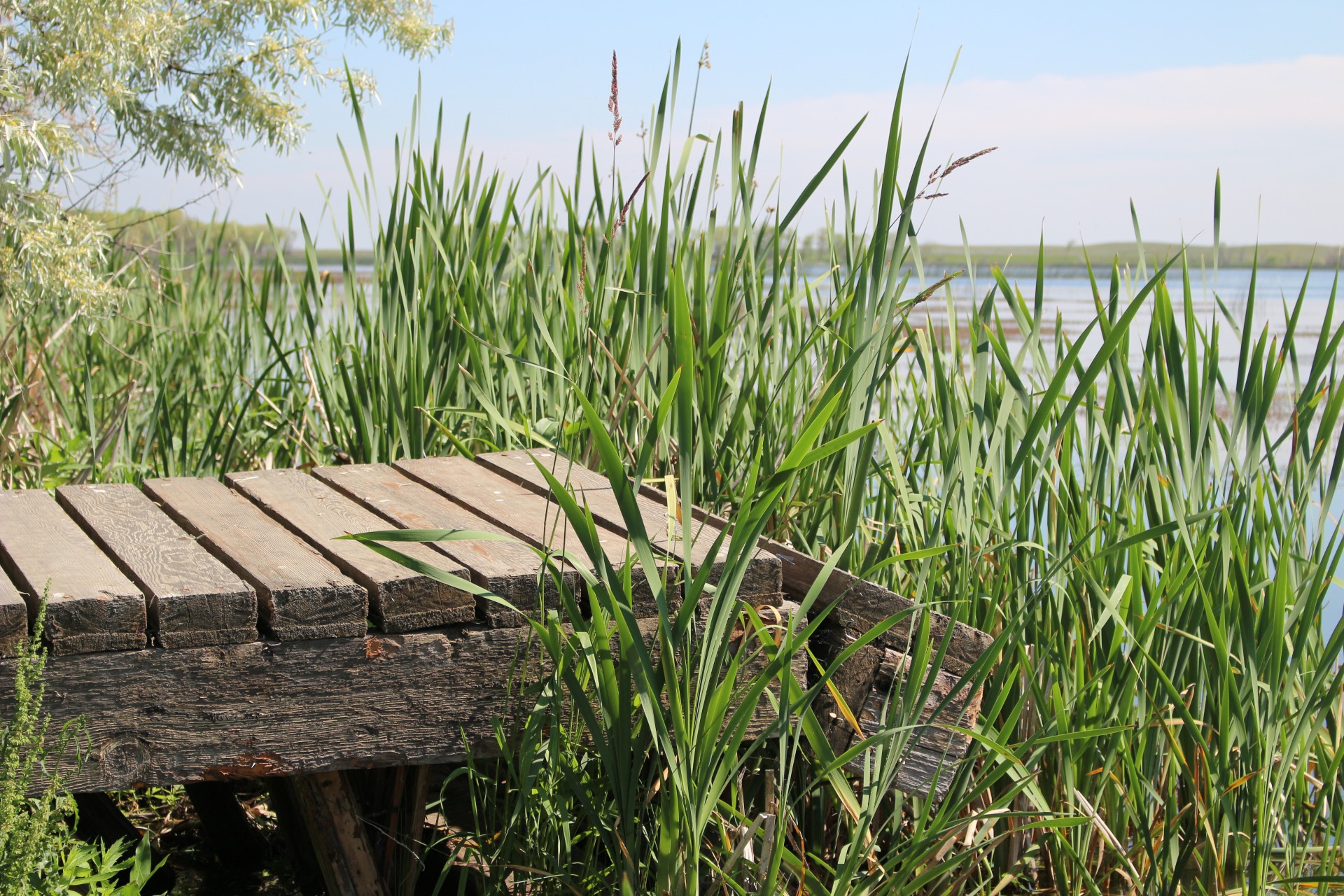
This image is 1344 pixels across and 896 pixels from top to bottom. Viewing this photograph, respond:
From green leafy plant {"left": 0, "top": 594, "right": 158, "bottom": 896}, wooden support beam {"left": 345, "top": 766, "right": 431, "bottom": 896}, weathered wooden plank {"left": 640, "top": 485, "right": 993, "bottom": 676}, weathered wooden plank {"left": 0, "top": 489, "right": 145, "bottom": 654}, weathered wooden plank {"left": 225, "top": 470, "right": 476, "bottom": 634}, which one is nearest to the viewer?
green leafy plant {"left": 0, "top": 594, "right": 158, "bottom": 896}

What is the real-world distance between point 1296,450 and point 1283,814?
0.58 meters

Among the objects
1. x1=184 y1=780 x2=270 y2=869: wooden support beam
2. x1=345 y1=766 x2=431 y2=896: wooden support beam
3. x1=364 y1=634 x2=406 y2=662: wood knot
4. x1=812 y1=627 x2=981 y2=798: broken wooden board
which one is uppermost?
x1=364 y1=634 x2=406 y2=662: wood knot

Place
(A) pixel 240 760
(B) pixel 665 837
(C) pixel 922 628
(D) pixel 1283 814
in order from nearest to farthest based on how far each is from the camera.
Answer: (B) pixel 665 837
(C) pixel 922 628
(A) pixel 240 760
(D) pixel 1283 814

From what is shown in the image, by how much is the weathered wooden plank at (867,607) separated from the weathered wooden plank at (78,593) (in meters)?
0.82

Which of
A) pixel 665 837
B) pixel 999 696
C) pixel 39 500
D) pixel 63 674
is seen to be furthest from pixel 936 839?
pixel 39 500

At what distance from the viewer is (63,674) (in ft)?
4.54

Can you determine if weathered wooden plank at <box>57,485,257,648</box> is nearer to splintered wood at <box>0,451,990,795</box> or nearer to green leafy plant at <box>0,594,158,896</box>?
splintered wood at <box>0,451,990,795</box>

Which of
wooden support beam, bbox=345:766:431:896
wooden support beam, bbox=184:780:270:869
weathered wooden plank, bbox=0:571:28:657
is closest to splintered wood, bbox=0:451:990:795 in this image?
weathered wooden plank, bbox=0:571:28:657

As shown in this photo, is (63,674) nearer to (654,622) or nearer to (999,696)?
(654,622)

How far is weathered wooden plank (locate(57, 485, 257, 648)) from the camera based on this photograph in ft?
4.57

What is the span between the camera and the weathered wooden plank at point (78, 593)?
1362mm

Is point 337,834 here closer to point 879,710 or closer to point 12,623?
point 12,623

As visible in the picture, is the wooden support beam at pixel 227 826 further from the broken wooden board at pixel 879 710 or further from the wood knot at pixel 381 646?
the broken wooden board at pixel 879 710

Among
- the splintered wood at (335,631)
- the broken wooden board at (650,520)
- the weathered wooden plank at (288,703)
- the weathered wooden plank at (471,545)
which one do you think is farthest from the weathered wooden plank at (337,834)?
the broken wooden board at (650,520)
